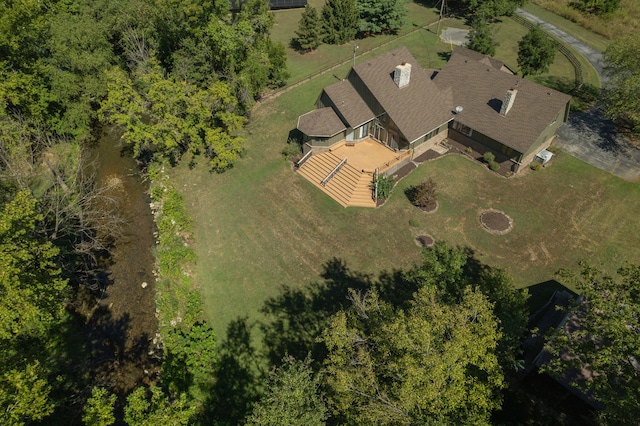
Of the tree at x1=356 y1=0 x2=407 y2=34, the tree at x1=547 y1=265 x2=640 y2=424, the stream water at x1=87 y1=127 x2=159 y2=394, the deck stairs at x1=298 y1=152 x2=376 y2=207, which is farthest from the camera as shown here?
the tree at x1=356 y1=0 x2=407 y2=34

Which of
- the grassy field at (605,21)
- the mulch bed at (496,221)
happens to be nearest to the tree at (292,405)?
the mulch bed at (496,221)

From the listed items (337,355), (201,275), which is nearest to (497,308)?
(337,355)

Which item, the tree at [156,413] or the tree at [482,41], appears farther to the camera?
the tree at [482,41]

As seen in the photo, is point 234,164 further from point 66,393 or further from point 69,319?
point 66,393

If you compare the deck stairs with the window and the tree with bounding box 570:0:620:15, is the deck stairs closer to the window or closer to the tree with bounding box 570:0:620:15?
the window

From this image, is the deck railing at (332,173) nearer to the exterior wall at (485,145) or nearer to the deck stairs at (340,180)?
the deck stairs at (340,180)

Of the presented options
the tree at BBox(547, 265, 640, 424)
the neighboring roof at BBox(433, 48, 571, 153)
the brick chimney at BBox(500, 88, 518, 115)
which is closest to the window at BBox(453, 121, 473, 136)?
the neighboring roof at BBox(433, 48, 571, 153)

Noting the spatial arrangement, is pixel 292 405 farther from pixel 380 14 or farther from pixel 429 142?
pixel 380 14
